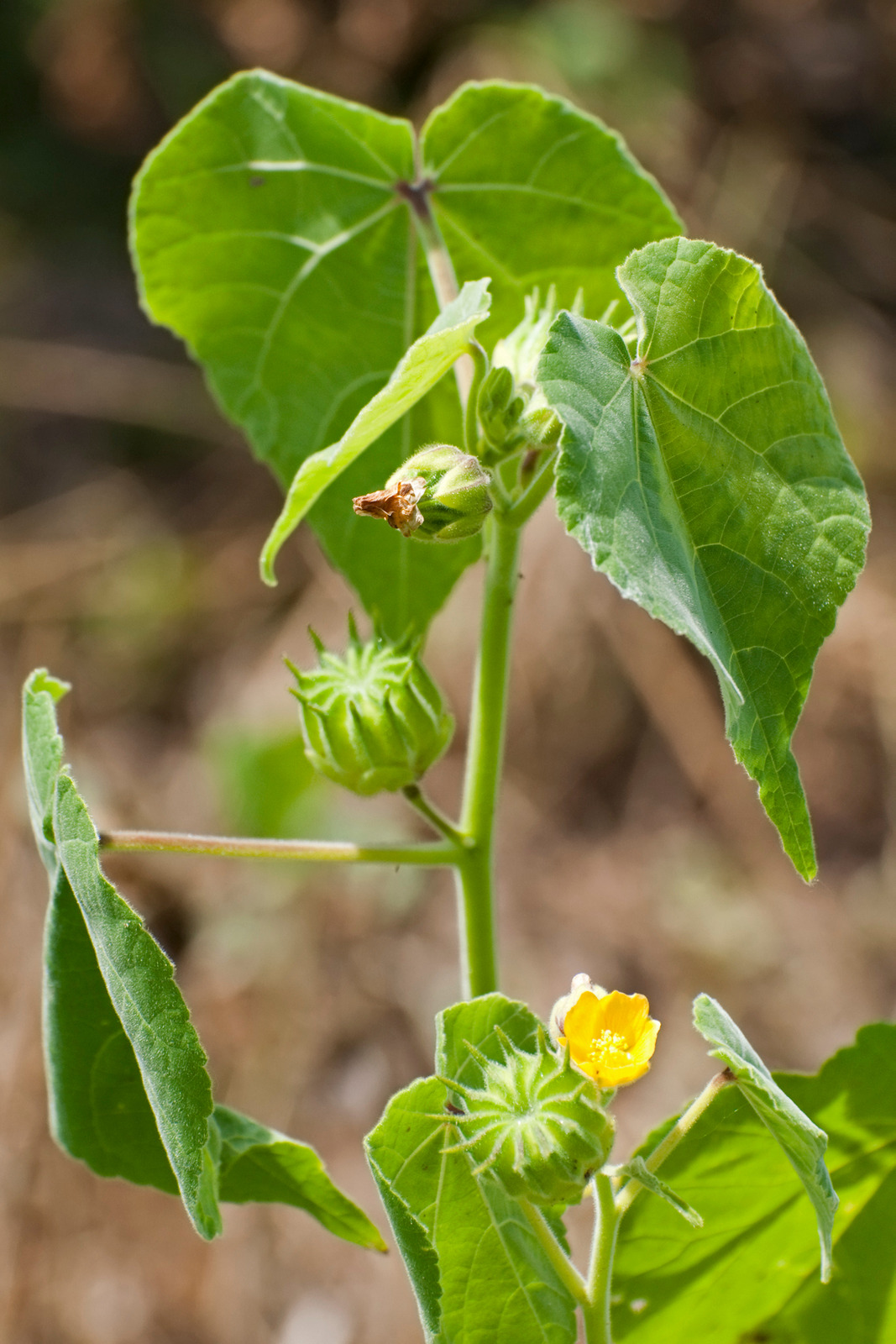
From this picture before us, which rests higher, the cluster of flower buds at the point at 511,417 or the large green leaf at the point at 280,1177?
the cluster of flower buds at the point at 511,417

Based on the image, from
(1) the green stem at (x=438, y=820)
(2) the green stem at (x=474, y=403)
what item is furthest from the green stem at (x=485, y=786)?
(2) the green stem at (x=474, y=403)

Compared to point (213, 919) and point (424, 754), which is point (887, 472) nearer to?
point (213, 919)

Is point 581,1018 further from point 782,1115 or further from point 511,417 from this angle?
point 511,417

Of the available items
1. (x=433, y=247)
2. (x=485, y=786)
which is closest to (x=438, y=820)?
(x=485, y=786)

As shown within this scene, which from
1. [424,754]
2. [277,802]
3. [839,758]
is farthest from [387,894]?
[424,754]

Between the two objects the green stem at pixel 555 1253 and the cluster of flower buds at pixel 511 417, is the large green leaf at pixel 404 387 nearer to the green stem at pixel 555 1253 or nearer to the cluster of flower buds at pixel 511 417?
the cluster of flower buds at pixel 511 417

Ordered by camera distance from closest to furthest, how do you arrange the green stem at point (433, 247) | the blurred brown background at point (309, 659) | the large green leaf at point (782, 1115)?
1. the large green leaf at point (782, 1115)
2. the green stem at point (433, 247)
3. the blurred brown background at point (309, 659)

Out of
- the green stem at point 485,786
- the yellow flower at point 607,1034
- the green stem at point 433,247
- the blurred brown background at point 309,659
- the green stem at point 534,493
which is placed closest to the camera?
the yellow flower at point 607,1034
